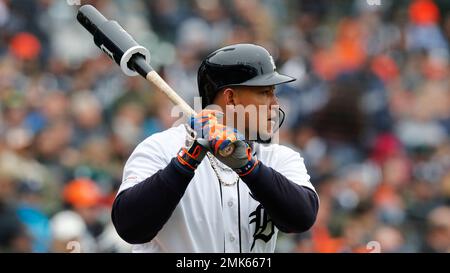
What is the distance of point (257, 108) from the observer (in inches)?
154

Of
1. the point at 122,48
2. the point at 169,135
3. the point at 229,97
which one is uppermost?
the point at 122,48

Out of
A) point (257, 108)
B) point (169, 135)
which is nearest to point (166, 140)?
point (169, 135)

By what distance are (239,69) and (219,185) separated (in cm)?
48

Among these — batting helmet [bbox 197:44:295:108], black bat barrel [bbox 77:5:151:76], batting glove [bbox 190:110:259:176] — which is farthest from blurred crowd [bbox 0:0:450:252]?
batting glove [bbox 190:110:259:176]

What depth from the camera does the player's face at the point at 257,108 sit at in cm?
388

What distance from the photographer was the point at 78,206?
25.1 feet

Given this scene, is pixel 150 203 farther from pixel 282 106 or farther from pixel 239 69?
pixel 282 106

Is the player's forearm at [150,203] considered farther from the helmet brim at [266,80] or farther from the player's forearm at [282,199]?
the helmet brim at [266,80]

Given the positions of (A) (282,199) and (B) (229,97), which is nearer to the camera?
(A) (282,199)

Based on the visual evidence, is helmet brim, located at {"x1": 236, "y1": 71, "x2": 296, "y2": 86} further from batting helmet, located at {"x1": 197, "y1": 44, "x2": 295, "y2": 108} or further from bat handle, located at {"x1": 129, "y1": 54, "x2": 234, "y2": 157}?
bat handle, located at {"x1": 129, "y1": 54, "x2": 234, "y2": 157}

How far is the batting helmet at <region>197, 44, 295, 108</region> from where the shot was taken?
12.8 ft
